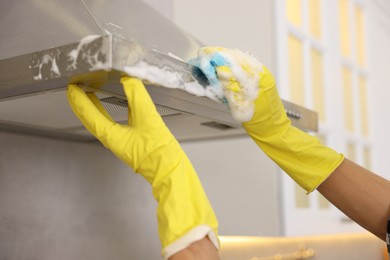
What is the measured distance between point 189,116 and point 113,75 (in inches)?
11.6

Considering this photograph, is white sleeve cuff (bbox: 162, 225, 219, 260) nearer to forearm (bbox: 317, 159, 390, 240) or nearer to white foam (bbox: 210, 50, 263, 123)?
white foam (bbox: 210, 50, 263, 123)

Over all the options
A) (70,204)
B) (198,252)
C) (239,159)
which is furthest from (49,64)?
(239,159)

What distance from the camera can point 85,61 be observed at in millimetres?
609

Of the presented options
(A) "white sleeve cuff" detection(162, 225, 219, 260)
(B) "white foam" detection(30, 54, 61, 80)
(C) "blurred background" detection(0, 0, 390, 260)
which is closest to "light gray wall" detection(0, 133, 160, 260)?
(C) "blurred background" detection(0, 0, 390, 260)

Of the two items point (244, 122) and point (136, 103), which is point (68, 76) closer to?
point (136, 103)

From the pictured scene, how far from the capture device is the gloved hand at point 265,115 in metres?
0.74

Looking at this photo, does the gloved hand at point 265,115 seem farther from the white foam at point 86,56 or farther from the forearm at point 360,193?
the white foam at point 86,56

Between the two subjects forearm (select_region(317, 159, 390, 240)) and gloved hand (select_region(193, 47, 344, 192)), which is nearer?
gloved hand (select_region(193, 47, 344, 192))

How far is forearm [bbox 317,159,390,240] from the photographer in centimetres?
93

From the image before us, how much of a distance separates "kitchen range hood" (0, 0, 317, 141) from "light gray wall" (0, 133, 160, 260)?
0.06 meters

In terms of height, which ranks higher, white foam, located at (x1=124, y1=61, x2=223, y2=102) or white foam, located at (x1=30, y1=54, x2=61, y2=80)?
white foam, located at (x1=30, y1=54, x2=61, y2=80)

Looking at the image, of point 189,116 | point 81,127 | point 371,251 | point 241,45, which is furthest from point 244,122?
point 371,251

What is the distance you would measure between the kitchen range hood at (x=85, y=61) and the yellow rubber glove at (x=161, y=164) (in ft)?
0.13

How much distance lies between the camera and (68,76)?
62 cm
